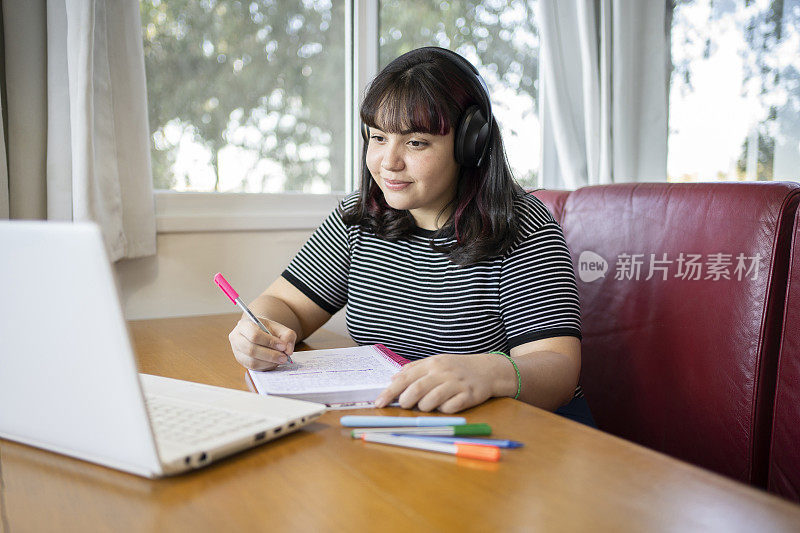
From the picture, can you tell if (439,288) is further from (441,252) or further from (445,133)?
(445,133)

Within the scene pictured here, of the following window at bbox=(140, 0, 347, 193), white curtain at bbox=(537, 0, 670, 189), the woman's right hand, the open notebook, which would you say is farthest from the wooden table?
white curtain at bbox=(537, 0, 670, 189)

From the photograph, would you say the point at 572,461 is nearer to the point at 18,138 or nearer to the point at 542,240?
the point at 542,240

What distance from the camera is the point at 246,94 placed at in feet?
5.70

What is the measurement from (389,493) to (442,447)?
0.10 meters

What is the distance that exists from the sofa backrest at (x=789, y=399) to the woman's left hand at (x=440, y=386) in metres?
0.62

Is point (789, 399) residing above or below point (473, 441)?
below

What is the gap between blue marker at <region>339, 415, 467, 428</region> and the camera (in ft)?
2.35

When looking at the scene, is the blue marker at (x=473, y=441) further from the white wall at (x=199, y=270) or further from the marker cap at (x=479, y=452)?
the white wall at (x=199, y=270)

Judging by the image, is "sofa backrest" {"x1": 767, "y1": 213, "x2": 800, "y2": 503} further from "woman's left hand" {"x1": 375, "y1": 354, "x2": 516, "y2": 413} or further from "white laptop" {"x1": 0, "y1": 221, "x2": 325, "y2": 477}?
"white laptop" {"x1": 0, "y1": 221, "x2": 325, "y2": 477}

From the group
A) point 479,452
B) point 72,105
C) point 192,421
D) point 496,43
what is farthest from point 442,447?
point 496,43

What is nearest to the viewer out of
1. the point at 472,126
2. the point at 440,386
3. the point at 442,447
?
the point at 442,447

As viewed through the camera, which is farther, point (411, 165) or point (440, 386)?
point (411, 165)

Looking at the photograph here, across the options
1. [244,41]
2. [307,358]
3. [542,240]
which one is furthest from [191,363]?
[244,41]

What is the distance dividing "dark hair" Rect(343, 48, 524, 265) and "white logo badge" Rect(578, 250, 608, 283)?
284 mm
